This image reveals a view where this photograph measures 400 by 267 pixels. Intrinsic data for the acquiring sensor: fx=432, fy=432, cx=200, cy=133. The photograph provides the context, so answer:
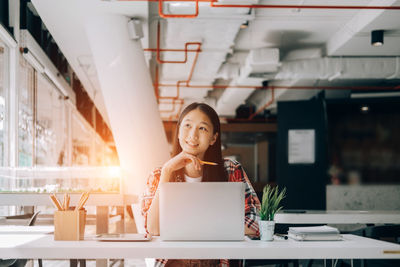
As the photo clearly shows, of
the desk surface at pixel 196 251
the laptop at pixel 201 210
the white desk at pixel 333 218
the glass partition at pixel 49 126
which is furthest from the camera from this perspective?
the glass partition at pixel 49 126

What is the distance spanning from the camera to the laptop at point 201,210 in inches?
65.2

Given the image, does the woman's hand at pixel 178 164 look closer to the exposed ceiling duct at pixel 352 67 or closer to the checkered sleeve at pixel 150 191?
the checkered sleeve at pixel 150 191

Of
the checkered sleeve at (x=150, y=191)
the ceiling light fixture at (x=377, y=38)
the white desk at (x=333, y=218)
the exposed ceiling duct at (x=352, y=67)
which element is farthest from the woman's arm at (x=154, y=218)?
the exposed ceiling duct at (x=352, y=67)

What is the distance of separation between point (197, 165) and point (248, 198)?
1.05 feet

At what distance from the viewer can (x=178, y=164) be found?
1.96 m

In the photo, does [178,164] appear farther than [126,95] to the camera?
No

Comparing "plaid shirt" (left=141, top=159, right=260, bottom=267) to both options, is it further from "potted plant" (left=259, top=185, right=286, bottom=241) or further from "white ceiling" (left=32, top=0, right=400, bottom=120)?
"white ceiling" (left=32, top=0, right=400, bottom=120)

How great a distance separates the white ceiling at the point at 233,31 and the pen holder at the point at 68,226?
11.5ft

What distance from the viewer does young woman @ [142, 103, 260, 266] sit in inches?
77.7

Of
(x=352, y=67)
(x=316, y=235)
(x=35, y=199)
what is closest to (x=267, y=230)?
(x=316, y=235)

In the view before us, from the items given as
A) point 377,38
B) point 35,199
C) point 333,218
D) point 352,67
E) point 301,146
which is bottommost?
point 333,218

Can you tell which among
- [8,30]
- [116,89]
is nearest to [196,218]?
[116,89]

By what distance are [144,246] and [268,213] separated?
0.57 metres

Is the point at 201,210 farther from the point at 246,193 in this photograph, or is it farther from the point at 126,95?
the point at 126,95
